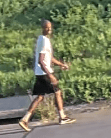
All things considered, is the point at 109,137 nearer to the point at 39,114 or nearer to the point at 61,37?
the point at 39,114

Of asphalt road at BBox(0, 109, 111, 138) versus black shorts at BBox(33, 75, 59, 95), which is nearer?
asphalt road at BBox(0, 109, 111, 138)

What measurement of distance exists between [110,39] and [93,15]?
91 centimetres

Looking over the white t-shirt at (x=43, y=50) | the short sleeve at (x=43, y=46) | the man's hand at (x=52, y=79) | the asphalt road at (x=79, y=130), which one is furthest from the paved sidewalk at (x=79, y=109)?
the short sleeve at (x=43, y=46)

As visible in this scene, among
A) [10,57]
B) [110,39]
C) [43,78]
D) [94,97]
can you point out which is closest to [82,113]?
[94,97]

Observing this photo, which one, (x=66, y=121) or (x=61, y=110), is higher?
(x=61, y=110)

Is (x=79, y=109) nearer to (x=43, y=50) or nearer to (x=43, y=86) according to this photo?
(x=43, y=86)

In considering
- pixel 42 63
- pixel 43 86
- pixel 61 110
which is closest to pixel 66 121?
pixel 61 110

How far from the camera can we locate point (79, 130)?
256 inches

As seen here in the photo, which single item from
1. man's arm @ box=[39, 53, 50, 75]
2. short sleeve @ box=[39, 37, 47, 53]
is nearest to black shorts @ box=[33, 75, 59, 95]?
man's arm @ box=[39, 53, 50, 75]

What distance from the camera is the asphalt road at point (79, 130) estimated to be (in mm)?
6288

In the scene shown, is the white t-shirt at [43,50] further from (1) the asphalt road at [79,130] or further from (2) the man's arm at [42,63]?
(1) the asphalt road at [79,130]

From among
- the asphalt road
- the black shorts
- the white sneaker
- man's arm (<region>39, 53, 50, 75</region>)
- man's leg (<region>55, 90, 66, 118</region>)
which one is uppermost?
man's arm (<region>39, 53, 50, 75</region>)

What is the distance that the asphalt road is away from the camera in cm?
629

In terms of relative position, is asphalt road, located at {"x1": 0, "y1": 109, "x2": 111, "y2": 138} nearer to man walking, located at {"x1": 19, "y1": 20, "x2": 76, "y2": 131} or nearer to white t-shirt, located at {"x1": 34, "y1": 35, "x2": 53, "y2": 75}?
man walking, located at {"x1": 19, "y1": 20, "x2": 76, "y2": 131}
